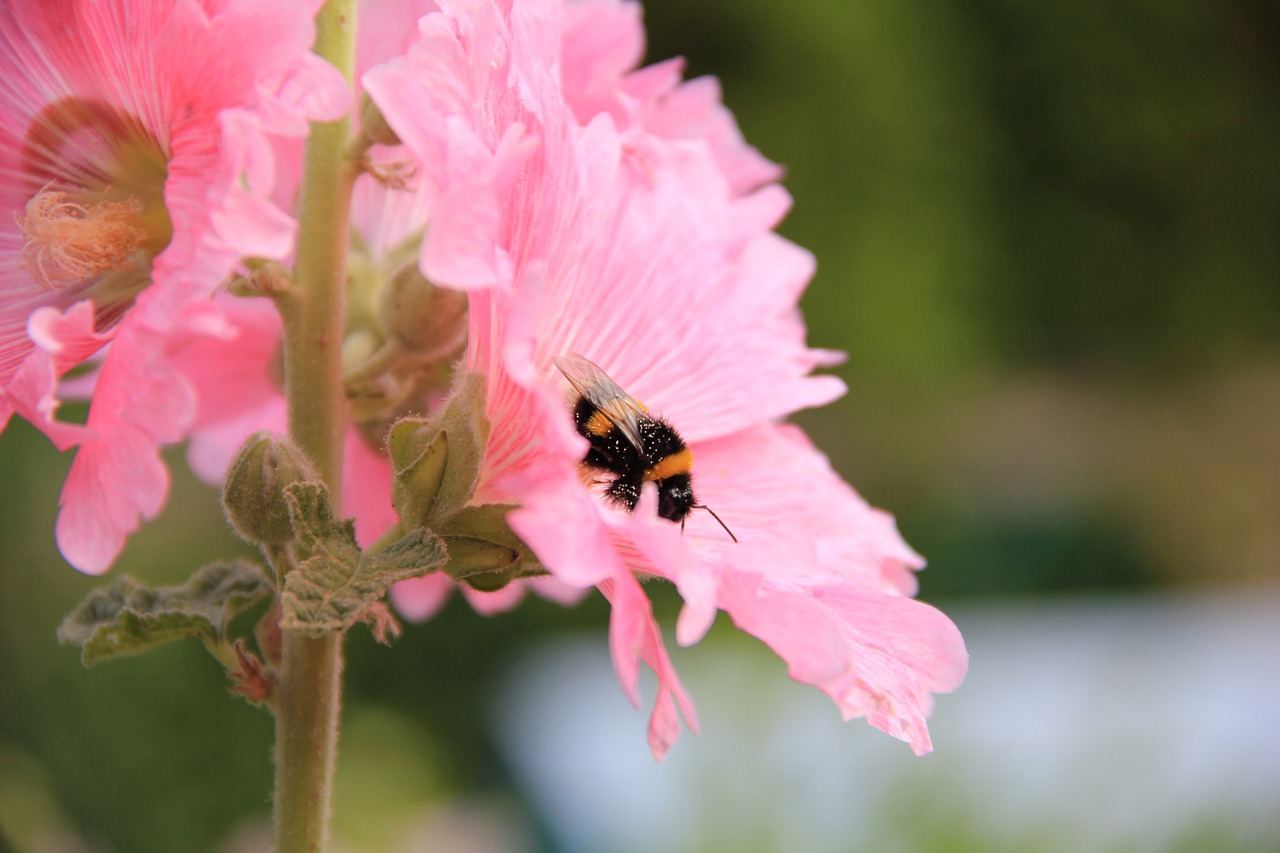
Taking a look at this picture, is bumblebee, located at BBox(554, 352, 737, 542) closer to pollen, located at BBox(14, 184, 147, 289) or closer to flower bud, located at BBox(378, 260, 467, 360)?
flower bud, located at BBox(378, 260, 467, 360)

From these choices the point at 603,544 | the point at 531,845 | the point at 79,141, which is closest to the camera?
the point at 603,544

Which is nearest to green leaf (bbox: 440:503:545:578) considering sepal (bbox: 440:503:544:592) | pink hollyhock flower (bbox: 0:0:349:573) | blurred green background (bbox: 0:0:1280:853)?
sepal (bbox: 440:503:544:592)

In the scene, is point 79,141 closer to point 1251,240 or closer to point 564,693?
point 564,693

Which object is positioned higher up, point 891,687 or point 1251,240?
point 891,687

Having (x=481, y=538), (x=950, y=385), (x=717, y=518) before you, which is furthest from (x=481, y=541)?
(x=950, y=385)

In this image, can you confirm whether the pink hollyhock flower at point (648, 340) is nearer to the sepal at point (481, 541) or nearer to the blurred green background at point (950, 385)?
the sepal at point (481, 541)

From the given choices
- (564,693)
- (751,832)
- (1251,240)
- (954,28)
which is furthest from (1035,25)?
(751,832)

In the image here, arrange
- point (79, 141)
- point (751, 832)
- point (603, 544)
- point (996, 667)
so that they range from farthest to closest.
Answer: point (996, 667), point (751, 832), point (79, 141), point (603, 544)
